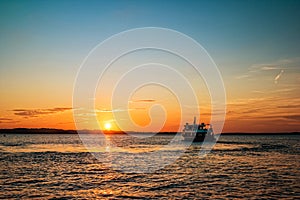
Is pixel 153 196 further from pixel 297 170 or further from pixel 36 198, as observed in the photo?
pixel 297 170

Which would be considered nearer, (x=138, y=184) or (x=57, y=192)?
(x=57, y=192)

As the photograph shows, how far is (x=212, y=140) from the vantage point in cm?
13100

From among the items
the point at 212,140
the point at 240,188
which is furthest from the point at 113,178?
the point at 212,140

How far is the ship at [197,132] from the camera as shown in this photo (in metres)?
123

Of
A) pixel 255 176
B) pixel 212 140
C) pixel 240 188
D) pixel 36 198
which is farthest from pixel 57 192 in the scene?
pixel 212 140

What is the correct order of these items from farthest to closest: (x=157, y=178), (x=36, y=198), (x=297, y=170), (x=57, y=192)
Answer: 1. (x=297, y=170)
2. (x=157, y=178)
3. (x=57, y=192)
4. (x=36, y=198)

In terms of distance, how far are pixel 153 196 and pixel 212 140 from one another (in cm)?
10916

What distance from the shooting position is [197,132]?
122 metres

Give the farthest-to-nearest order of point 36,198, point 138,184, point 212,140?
point 212,140 → point 138,184 → point 36,198

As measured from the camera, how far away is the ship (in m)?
123

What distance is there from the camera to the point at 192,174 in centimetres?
3822

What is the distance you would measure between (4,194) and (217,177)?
2212 centimetres

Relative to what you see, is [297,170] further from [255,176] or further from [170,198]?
[170,198]

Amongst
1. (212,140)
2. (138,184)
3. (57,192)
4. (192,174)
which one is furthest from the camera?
(212,140)
